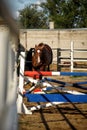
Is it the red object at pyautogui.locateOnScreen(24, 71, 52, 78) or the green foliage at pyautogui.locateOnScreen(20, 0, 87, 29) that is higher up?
the green foliage at pyautogui.locateOnScreen(20, 0, 87, 29)

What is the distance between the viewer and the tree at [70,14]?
51844mm

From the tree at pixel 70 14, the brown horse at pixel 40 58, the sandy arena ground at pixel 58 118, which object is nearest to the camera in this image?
the sandy arena ground at pixel 58 118

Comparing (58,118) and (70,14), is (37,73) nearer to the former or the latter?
(58,118)

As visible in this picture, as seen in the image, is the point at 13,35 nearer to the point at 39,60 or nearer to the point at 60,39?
the point at 39,60

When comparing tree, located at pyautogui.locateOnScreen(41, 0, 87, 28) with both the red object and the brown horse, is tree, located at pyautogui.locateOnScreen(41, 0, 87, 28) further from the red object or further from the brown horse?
the red object

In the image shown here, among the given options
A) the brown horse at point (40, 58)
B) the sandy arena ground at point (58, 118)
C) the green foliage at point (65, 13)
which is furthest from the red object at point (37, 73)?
the green foliage at point (65, 13)

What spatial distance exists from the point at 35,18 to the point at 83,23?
839 centimetres

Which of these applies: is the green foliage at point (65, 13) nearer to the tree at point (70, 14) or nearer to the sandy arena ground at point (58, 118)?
the tree at point (70, 14)

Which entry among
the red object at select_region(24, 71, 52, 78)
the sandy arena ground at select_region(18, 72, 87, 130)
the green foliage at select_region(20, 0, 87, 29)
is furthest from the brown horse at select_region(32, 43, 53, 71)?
the green foliage at select_region(20, 0, 87, 29)

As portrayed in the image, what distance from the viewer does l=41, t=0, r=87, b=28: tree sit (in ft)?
170

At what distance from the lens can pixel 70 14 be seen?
51906 mm

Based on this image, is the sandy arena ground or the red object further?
the red object

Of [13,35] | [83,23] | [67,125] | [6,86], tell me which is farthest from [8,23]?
[83,23]

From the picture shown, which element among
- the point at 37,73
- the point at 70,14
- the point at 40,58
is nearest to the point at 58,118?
the point at 37,73
